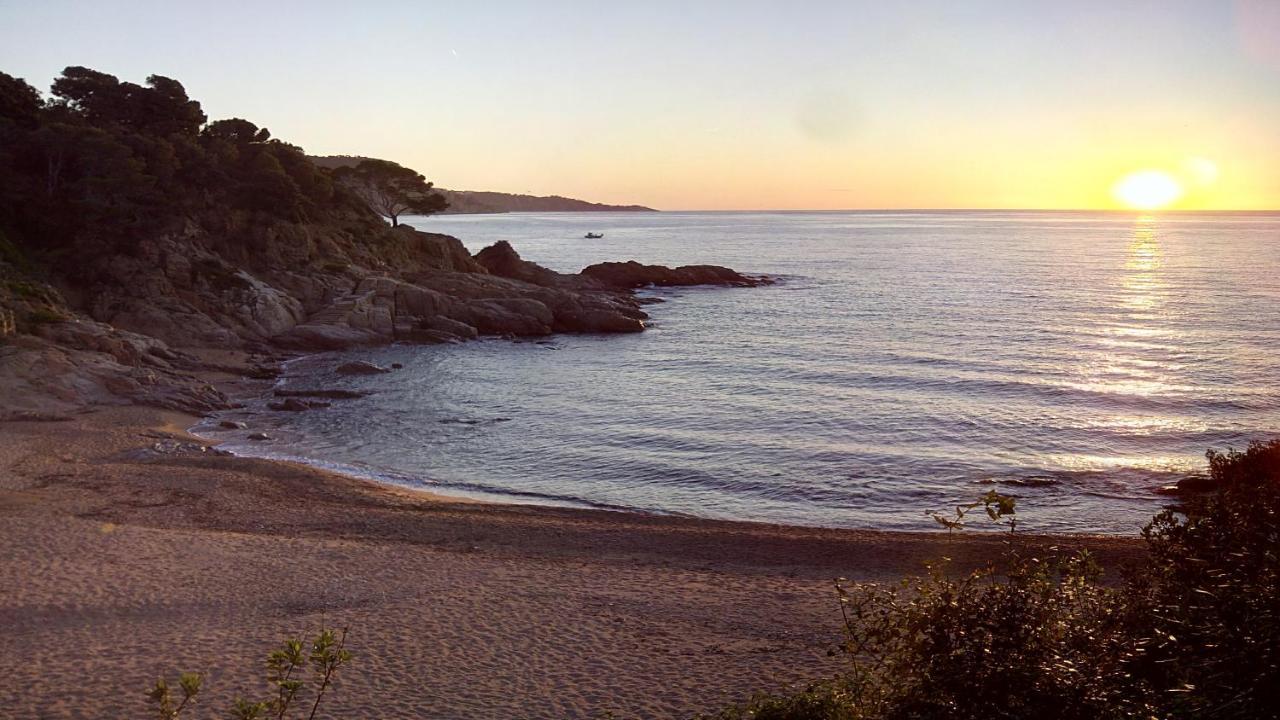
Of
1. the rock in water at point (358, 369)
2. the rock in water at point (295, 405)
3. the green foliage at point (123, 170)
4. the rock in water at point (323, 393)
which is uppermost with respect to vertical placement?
the green foliage at point (123, 170)

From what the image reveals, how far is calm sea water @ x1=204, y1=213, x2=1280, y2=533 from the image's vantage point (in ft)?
90.8

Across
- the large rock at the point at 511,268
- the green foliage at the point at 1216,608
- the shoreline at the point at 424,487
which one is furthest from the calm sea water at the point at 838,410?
the green foliage at the point at 1216,608

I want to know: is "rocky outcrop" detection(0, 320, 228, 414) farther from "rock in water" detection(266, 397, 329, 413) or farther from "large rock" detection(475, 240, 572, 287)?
"large rock" detection(475, 240, 572, 287)

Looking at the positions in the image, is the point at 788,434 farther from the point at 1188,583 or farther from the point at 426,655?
the point at 1188,583

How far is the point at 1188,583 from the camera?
912 centimetres

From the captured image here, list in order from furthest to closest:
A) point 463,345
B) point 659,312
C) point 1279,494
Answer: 1. point 659,312
2. point 463,345
3. point 1279,494

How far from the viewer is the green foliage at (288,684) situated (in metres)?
7.19

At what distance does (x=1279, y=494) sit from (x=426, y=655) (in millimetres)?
12570

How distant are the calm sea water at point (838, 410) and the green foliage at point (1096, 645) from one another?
15570 millimetres

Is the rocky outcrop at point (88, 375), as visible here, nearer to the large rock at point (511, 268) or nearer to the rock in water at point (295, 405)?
the rock in water at point (295, 405)

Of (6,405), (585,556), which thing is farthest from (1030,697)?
(6,405)

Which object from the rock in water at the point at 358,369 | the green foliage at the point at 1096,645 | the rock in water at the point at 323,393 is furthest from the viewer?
the rock in water at the point at 358,369

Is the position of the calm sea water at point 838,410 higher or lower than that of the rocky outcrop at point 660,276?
lower

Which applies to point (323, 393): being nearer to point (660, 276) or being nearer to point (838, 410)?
point (838, 410)
